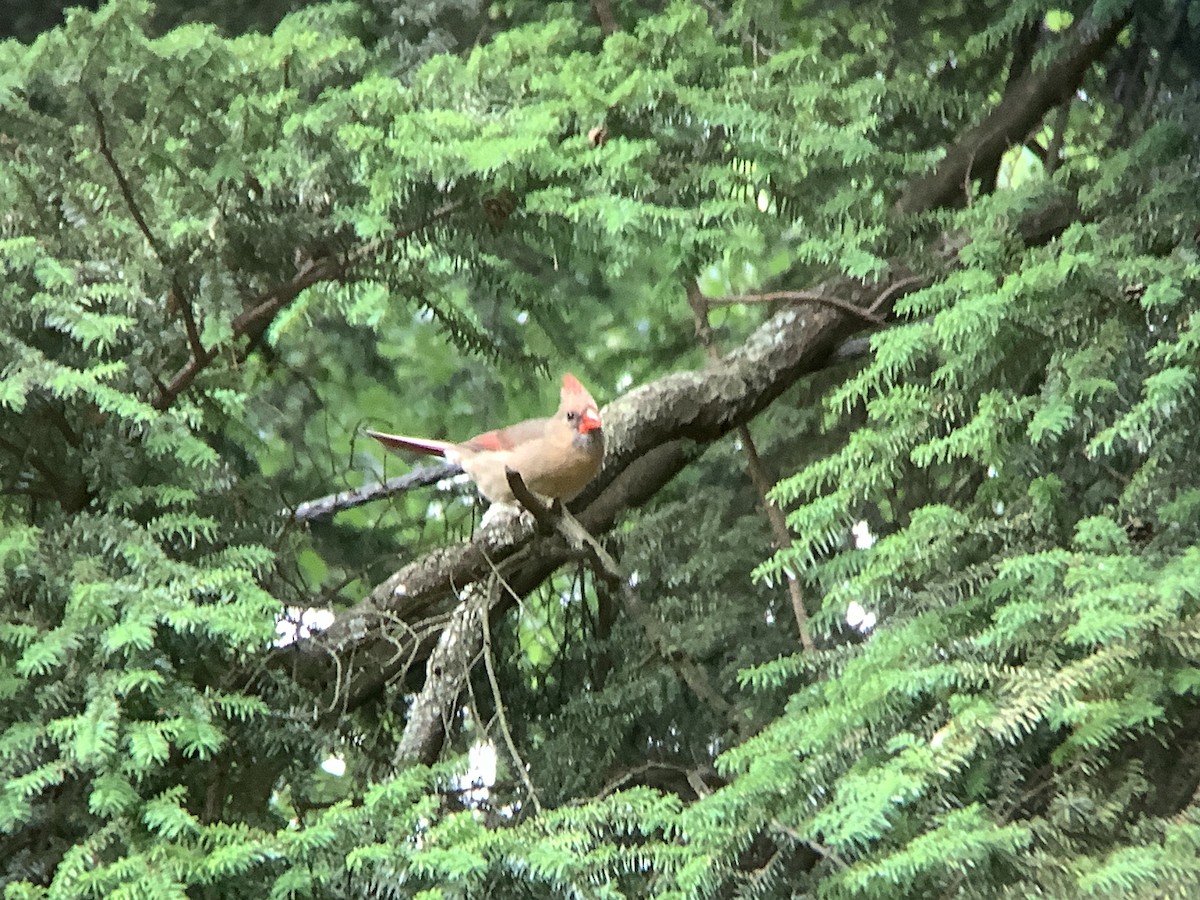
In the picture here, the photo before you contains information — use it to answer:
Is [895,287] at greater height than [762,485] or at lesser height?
greater

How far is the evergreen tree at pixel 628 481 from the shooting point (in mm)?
1837

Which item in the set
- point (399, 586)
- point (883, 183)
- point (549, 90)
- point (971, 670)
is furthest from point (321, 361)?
point (971, 670)

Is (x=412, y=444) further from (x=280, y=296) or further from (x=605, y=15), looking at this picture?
(x=605, y=15)

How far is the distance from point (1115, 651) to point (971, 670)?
0.21m

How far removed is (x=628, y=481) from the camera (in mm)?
3404

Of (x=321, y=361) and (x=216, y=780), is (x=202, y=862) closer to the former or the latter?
(x=216, y=780)

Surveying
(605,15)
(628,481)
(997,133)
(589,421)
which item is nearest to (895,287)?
(997,133)

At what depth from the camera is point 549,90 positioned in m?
2.58

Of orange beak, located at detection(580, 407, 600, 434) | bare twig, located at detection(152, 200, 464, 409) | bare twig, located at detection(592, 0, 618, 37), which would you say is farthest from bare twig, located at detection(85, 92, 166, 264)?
bare twig, located at detection(592, 0, 618, 37)

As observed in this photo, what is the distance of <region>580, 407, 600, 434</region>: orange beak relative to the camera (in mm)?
2719

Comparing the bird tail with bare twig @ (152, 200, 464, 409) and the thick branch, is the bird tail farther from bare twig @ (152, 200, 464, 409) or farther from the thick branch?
the thick branch

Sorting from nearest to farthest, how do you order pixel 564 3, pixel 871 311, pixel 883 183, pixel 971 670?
1. pixel 971 670
2. pixel 883 183
3. pixel 871 311
4. pixel 564 3

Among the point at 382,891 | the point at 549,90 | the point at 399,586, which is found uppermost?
the point at 549,90

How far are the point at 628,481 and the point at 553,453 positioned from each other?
26.0 inches
